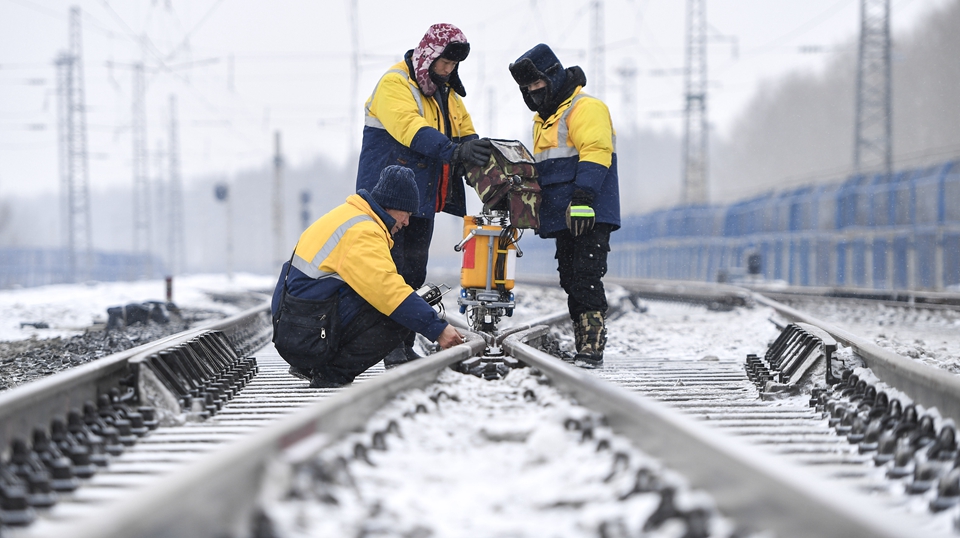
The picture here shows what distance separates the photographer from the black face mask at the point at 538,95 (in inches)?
234

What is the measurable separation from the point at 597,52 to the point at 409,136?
3296 cm

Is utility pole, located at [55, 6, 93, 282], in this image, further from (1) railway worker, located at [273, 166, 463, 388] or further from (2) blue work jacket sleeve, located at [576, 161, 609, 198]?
(1) railway worker, located at [273, 166, 463, 388]

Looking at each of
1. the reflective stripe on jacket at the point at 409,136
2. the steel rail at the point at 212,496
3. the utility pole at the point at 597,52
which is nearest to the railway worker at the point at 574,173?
the reflective stripe on jacket at the point at 409,136

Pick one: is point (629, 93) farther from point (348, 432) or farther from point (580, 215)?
point (348, 432)

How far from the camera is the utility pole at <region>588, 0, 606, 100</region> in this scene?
37.5m

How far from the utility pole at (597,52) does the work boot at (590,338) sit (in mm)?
32417

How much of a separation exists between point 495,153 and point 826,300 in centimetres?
1134

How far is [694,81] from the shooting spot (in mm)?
36094

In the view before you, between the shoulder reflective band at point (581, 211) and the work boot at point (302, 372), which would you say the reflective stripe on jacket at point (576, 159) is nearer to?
the shoulder reflective band at point (581, 211)

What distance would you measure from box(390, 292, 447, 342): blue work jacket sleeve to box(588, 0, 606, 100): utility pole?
3397cm

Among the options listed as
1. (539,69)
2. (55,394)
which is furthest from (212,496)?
(539,69)

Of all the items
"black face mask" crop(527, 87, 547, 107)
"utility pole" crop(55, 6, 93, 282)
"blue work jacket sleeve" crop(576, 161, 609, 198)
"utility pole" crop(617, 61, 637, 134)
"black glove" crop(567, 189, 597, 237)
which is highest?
"utility pole" crop(617, 61, 637, 134)

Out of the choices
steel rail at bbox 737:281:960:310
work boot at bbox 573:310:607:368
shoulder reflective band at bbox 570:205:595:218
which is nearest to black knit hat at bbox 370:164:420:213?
shoulder reflective band at bbox 570:205:595:218

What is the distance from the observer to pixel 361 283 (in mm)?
4320
